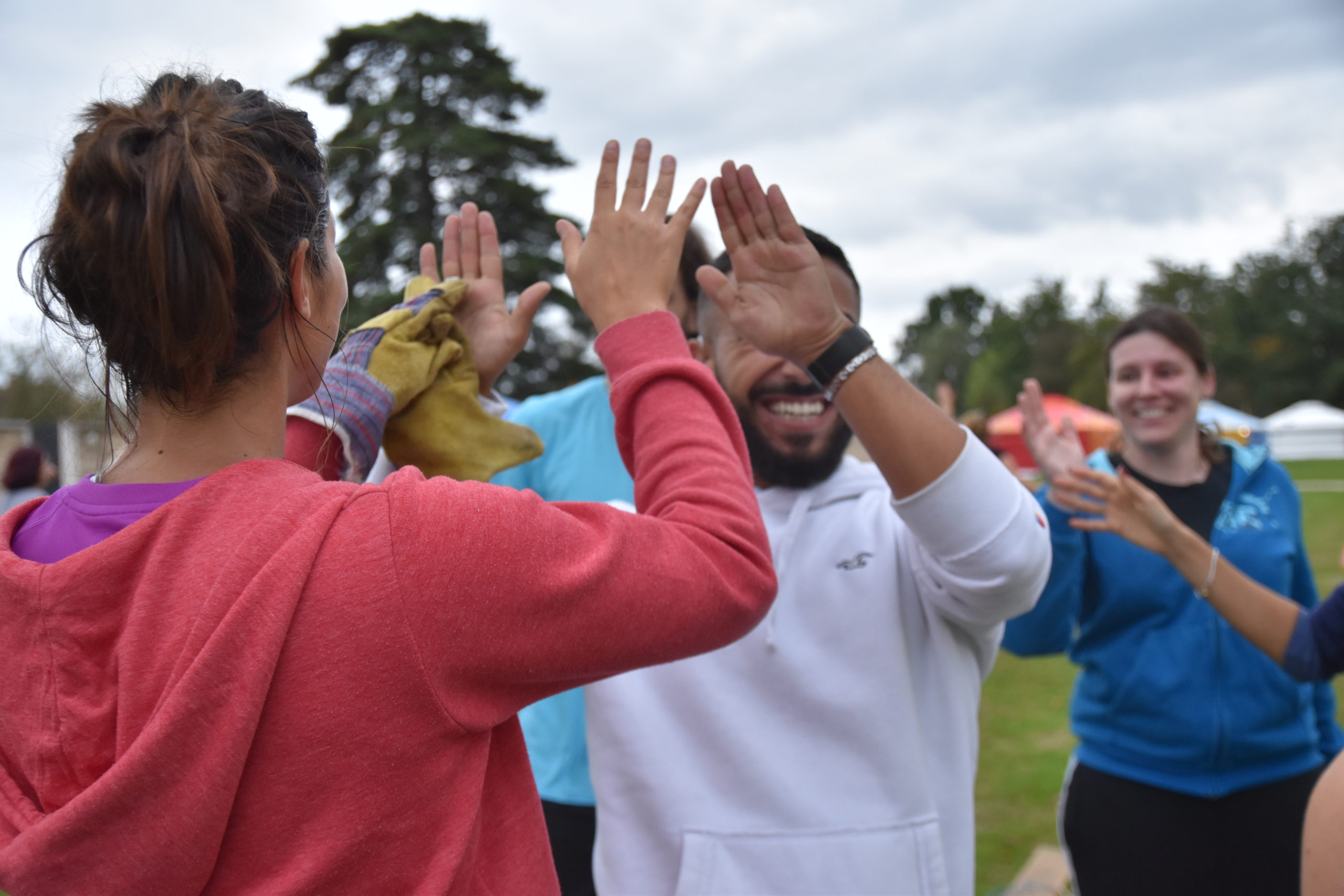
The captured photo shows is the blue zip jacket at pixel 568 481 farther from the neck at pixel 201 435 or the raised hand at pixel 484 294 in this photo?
the neck at pixel 201 435

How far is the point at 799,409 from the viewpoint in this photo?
6.68 ft

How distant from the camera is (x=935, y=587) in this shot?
169 centimetres

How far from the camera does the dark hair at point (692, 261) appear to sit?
3023mm

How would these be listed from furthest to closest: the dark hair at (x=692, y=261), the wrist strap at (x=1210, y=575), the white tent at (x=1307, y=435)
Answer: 1. the white tent at (x=1307, y=435)
2. the dark hair at (x=692, y=261)
3. the wrist strap at (x=1210, y=575)

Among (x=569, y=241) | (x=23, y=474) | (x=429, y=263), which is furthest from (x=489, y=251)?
(x=23, y=474)

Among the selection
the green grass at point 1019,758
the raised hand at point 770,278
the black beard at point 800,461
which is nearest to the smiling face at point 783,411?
the black beard at point 800,461

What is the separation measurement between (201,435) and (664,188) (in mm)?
742

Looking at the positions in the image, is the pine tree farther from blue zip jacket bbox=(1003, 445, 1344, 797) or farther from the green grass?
blue zip jacket bbox=(1003, 445, 1344, 797)

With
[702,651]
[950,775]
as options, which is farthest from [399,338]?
[950,775]

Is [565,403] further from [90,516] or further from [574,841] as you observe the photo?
[90,516]

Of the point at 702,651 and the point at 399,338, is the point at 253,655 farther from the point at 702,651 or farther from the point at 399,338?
the point at 399,338

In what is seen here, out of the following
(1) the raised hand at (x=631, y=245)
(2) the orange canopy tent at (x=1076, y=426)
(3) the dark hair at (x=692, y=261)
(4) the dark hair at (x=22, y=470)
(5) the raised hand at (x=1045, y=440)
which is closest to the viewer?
(1) the raised hand at (x=631, y=245)

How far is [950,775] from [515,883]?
3.18ft

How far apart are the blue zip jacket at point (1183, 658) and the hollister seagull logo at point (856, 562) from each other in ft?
3.96
